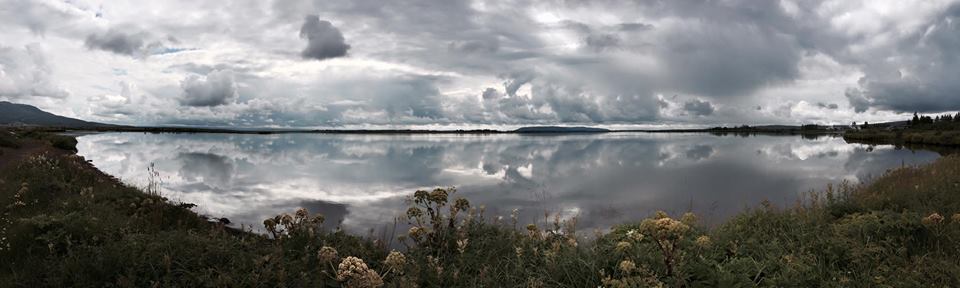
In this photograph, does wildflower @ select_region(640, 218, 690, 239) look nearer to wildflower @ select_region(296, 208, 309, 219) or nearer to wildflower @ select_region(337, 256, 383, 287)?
wildflower @ select_region(337, 256, 383, 287)

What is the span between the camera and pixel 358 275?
18.6 ft

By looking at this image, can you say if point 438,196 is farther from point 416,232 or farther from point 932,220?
point 932,220

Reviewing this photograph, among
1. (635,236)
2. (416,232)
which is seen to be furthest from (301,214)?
(635,236)

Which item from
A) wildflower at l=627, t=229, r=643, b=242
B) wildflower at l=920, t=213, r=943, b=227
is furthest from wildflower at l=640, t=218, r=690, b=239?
wildflower at l=920, t=213, r=943, b=227

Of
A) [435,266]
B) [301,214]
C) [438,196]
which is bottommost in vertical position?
[435,266]

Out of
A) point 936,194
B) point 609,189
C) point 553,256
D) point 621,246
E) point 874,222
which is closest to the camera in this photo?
point 621,246

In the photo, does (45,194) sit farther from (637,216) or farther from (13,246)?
(637,216)

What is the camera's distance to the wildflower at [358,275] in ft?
18.2

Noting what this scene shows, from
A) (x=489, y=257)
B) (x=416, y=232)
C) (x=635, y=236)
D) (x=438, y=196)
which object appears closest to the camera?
(x=635, y=236)

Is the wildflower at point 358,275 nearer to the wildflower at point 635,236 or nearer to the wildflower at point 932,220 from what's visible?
the wildflower at point 635,236

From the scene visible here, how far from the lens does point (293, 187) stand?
2858 cm

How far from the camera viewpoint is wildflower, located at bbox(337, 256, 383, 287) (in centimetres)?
555

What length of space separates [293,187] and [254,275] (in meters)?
23.3

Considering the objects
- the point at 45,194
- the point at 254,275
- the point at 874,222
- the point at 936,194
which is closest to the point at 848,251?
the point at 874,222
